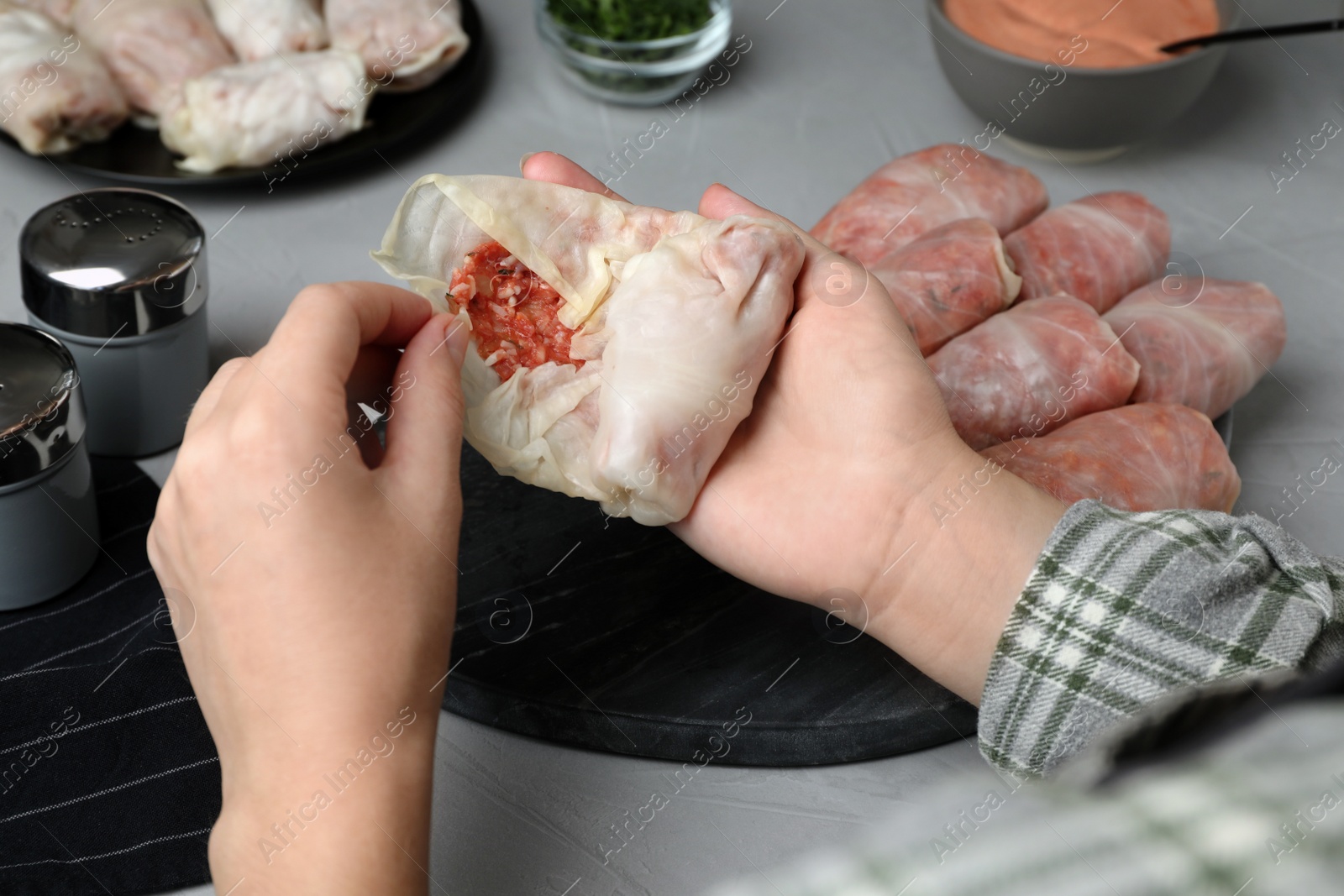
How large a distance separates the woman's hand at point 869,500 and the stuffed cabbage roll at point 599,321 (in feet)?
0.18

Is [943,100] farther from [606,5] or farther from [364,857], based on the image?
[364,857]

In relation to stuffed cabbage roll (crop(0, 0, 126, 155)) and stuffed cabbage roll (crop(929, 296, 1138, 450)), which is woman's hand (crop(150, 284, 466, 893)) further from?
stuffed cabbage roll (crop(0, 0, 126, 155))

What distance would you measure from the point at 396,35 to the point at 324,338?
4.29ft

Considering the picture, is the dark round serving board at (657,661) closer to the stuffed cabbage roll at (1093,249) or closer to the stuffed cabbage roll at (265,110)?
the stuffed cabbage roll at (1093,249)

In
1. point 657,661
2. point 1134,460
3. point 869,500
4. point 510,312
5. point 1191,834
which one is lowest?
point 657,661

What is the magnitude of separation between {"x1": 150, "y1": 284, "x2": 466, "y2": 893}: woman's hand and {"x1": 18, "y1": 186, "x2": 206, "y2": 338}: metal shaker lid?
51cm

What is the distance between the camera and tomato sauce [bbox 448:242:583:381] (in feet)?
4.49

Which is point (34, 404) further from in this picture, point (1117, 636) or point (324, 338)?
point (1117, 636)

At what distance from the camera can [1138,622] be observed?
1.03 meters

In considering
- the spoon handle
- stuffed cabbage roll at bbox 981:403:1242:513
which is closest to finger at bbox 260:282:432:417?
stuffed cabbage roll at bbox 981:403:1242:513

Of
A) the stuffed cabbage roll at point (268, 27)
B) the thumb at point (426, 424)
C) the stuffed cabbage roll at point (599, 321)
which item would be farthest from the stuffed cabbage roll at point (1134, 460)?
the stuffed cabbage roll at point (268, 27)

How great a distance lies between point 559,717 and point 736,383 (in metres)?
0.45

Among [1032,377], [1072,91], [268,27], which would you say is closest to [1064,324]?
[1032,377]

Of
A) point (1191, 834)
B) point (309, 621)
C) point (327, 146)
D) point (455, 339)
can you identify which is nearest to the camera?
point (1191, 834)
